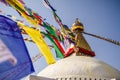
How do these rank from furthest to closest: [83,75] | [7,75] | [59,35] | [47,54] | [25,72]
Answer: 1. [59,35]
2. [83,75]
3. [47,54]
4. [25,72]
5. [7,75]

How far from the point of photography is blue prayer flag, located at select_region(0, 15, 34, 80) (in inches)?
453

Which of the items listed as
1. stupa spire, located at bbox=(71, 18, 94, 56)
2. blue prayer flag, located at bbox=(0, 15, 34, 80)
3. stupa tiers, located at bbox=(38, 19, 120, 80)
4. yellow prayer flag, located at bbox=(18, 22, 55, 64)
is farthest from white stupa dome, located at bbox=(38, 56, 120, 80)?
blue prayer flag, located at bbox=(0, 15, 34, 80)

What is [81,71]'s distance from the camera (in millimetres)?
20266

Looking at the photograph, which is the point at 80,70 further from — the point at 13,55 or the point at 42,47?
the point at 13,55

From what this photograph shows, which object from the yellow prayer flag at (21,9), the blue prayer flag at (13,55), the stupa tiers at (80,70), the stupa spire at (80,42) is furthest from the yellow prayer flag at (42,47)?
the stupa spire at (80,42)

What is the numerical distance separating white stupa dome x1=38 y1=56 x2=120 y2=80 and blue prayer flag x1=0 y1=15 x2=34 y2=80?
24.8 feet

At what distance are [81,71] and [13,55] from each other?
878cm

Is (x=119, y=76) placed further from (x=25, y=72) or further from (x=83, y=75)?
(x=25, y=72)

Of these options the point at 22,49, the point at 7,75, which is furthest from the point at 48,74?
the point at 7,75

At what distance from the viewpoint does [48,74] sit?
2081 cm

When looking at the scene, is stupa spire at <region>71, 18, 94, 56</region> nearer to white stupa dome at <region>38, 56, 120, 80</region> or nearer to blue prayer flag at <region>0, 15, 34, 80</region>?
white stupa dome at <region>38, 56, 120, 80</region>

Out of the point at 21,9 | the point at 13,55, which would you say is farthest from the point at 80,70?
the point at 13,55

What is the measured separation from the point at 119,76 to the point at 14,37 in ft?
33.1

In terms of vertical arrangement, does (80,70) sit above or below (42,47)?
below
